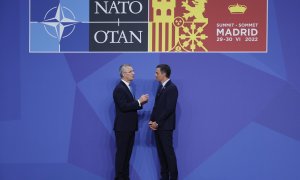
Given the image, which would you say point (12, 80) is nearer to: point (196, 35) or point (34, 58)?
point (34, 58)

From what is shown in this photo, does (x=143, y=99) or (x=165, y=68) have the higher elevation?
(x=165, y=68)

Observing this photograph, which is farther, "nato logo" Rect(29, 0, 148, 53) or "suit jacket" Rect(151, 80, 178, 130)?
"nato logo" Rect(29, 0, 148, 53)

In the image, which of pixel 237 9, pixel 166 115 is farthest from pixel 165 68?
pixel 237 9

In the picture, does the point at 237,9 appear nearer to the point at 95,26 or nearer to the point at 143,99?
the point at 143,99

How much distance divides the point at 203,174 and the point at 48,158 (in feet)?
6.53

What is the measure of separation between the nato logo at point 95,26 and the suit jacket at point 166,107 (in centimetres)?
73

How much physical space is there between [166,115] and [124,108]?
1.60 feet

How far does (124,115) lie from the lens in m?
4.91

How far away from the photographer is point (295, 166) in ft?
17.4

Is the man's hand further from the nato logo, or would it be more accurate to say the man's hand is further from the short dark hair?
the nato logo

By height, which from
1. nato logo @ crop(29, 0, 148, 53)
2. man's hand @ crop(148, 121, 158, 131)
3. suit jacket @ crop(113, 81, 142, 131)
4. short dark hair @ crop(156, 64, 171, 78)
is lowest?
man's hand @ crop(148, 121, 158, 131)

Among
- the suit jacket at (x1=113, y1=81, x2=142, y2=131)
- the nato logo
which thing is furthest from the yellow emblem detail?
the suit jacket at (x1=113, y1=81, x2=142, y2=131)

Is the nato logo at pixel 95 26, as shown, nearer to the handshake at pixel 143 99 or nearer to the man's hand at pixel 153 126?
the handshake at pixel 143 99

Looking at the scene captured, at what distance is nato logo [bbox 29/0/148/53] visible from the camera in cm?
536
